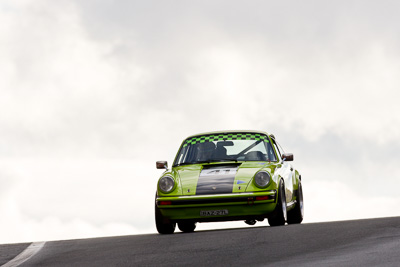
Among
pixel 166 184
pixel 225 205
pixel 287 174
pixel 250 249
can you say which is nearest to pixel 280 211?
pixel 225 205

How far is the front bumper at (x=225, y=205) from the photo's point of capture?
12078mm

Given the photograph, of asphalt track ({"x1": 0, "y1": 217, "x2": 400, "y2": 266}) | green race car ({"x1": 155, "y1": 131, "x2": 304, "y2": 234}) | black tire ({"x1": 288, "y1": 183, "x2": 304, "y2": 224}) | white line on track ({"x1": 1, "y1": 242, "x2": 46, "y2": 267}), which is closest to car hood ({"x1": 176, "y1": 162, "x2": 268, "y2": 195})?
green race car ({"x1": 155, "y1": 131, "x2": 304, "y2": 234})

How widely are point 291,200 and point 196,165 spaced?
182 cm

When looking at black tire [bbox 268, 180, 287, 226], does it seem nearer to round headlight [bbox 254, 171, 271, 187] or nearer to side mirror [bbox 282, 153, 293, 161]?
round headlight [bbox 254, 171, 271, 187]

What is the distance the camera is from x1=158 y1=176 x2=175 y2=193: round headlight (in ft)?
40.8

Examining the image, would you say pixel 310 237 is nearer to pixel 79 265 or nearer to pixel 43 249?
pixel 79 265

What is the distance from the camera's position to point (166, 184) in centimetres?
1248

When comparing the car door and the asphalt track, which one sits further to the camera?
the car door

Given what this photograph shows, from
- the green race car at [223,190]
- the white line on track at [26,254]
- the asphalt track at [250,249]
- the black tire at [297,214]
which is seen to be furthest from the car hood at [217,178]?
the white line on track at [26,254]

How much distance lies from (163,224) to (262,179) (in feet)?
5.63

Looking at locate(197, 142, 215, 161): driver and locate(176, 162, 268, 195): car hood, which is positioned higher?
locate(197, 142, 215, 161): driver

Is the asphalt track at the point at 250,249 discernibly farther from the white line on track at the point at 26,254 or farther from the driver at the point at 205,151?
the driver at the point at 205,151

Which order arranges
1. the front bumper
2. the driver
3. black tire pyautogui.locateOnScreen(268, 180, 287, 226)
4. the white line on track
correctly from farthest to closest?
the driver
black tire pyautogui.locateOnScreen(268, 180, 287, 226)
the front bumper
the white line on track

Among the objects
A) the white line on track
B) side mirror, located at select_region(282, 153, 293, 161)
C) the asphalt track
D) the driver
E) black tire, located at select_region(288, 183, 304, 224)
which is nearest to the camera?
the asphalt track
